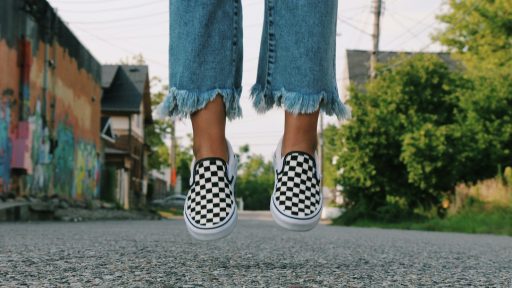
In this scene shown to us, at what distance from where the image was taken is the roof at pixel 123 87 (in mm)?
34812

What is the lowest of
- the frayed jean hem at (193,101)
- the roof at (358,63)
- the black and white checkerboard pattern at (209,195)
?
the black and white checkerboard pattern at (209,195)

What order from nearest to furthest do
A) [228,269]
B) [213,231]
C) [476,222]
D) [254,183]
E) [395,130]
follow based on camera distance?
[213,231]
[228,269]
[476,222]
[395,130]
[254,183]

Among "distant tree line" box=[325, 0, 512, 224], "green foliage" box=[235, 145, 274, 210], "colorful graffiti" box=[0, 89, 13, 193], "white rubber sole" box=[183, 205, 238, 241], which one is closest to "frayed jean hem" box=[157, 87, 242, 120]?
"white rubber sole" box=[183, 205, 238, 241]

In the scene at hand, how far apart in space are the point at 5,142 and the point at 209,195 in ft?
39.6

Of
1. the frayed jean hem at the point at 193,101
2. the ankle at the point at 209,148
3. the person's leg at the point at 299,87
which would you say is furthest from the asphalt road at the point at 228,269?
the frayed jean hem at the point at 193,101

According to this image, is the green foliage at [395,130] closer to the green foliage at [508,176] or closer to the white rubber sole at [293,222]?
the green foliage at [508,176]

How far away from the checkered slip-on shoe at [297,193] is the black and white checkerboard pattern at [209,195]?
0.52ft

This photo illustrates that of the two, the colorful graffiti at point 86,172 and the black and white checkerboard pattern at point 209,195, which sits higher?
the colorful graffiti at point 86,172

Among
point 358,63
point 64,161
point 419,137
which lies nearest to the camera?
point 419,137

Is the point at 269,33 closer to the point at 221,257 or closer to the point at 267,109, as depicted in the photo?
the point at 267,109

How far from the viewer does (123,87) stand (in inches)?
1423

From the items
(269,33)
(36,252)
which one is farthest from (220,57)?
(36,252)

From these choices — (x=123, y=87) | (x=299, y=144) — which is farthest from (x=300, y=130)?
(x=123, y=87)

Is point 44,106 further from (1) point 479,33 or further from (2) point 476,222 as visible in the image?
(1) point 479,33
